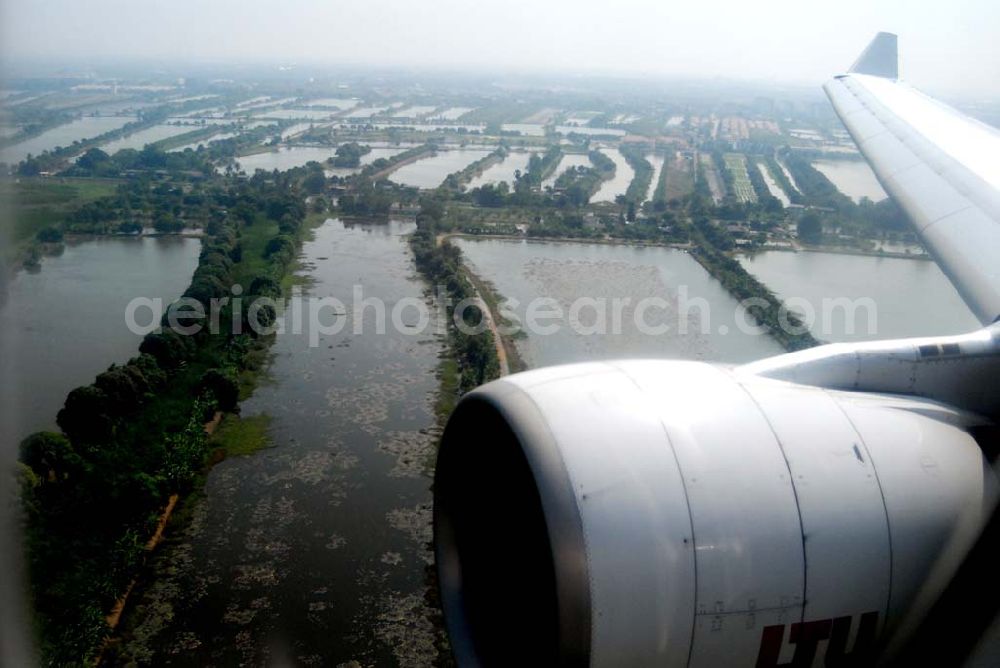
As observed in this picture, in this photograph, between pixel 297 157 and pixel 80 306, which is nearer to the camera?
pixel 80 306

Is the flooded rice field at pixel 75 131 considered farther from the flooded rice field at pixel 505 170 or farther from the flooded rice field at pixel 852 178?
the flooded rice field at pixel 852 178

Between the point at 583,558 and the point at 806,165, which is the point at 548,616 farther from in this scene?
the point at 806,165

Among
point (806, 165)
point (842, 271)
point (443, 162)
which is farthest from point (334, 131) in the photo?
point (842, 271)

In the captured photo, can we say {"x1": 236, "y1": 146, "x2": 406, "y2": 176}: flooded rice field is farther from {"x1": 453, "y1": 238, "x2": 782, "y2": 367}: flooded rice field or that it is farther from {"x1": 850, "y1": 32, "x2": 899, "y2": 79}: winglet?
{"x1": 850, "y1": 32, "x2": 899, "y2": 79}: winglet

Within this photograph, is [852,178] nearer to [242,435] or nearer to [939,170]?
[242,435]

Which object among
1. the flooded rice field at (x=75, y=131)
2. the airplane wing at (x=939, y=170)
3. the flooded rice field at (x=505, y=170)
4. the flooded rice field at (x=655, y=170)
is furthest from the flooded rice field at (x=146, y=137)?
the airplane wing at (x=939, y=170)

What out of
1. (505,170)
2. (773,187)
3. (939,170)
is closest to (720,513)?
(939,170)
